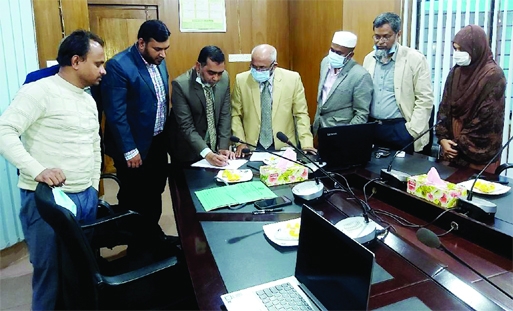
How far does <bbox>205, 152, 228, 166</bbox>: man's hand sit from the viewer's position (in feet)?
7.48

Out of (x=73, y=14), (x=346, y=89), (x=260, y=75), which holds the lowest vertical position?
(x=346, y=89)

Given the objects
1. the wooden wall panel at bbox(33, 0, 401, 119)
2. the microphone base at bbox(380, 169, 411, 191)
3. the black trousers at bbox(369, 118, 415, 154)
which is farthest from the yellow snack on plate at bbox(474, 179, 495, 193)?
the wooden wall panel at bbox(33, 0, 401, 119)

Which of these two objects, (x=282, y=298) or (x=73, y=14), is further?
(x=73, y=14)

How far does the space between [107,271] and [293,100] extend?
1.61 m

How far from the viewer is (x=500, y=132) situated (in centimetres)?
239

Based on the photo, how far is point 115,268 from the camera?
5.57ft

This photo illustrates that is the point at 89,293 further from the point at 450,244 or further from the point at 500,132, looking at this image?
the point at 500,132

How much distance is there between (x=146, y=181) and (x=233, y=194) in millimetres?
1145

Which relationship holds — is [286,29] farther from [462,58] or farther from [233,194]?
[233,194]

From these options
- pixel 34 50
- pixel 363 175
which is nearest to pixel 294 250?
pixel 363 175

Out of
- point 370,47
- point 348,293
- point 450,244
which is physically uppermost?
point 370,47

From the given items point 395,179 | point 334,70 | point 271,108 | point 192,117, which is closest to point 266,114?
point 271,108

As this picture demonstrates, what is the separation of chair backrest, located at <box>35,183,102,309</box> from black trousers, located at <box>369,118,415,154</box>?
83.2 inches

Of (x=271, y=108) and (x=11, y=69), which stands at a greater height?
(x=11, y=69)
